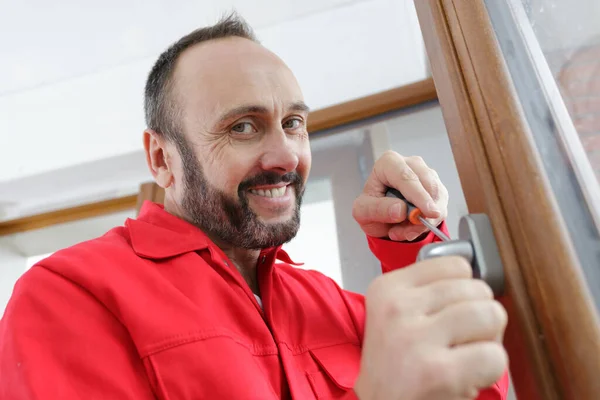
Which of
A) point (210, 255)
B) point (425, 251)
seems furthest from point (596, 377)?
point (210, 255)

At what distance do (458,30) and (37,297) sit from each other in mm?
584

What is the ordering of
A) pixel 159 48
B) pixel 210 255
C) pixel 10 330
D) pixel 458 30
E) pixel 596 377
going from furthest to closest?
pixel 159 48 → pixel 210 255 → pixel 10 330 → pixel 458 30 → pixel 596 377

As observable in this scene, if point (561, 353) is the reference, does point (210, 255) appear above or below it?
above

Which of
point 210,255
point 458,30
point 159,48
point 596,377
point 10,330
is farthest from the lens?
point 159,48

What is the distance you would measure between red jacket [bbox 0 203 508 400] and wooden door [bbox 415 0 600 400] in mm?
157

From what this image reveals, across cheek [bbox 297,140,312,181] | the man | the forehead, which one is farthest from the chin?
the forehead

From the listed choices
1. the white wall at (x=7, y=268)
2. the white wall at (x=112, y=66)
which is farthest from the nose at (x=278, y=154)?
the white wall at (x=7, y=268)

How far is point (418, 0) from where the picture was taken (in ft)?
1.70

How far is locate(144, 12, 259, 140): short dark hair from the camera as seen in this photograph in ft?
3.05

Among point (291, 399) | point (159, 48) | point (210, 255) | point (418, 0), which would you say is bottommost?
point (291, 399)

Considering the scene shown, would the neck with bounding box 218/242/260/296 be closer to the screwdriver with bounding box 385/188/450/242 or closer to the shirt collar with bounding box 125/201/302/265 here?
the shirt collar with bounding box 125/201/302/265

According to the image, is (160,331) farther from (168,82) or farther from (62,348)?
(168,82)

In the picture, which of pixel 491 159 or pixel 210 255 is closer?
pixel 491 159

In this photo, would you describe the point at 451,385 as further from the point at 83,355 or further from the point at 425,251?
the point at 83,355
